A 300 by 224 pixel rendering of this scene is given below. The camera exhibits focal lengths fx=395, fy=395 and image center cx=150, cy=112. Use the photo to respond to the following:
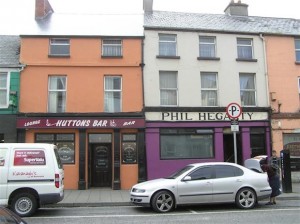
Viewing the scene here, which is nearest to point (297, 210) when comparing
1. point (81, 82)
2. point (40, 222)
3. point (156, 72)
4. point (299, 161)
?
point (40, 222)

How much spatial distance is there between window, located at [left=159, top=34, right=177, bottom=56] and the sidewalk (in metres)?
7.37

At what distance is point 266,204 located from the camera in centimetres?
1360

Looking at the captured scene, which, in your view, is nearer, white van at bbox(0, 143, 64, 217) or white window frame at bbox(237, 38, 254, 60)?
white van at bbox(0, 143, 64, 217)

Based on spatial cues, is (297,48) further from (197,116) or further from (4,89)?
(4,89)

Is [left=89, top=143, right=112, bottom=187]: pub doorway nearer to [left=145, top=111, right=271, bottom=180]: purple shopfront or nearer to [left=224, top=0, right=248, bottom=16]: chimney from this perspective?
[left=145, top=111, right=271, bottom=180]: purple shopfront

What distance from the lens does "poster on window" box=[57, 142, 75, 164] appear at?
18844 mm

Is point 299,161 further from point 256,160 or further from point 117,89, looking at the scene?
point 117,89

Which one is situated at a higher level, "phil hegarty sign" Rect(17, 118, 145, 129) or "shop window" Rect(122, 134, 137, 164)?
"phil hegarty sign" Rect(17, 118, 145, 129)

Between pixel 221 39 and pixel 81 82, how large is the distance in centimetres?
767

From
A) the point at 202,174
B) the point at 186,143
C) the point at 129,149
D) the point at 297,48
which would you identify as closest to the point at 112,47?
the point at 129,149

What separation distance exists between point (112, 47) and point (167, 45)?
2846 millimetres

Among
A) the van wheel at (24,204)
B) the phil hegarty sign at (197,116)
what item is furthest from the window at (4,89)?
the van wheel at (24,204)

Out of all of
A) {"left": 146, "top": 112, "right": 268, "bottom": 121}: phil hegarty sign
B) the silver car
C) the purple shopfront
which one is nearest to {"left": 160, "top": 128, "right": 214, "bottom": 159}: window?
the purple shopfront

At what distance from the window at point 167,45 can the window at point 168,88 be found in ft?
3.45
